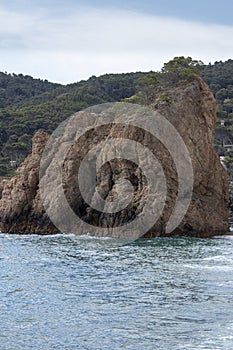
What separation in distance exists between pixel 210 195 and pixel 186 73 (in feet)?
31.0

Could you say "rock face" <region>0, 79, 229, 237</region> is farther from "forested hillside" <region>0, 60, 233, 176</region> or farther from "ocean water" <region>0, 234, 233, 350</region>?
"forested hillside" <region>0, 60, 233, 176</region>

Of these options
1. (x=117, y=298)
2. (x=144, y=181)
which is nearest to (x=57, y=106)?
(x=144, y=181)

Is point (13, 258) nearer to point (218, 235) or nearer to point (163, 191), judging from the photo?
point (163, 191)

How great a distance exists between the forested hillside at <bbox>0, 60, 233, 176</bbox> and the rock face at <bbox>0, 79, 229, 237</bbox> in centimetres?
1522

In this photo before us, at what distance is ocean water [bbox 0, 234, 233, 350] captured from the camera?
16062mm

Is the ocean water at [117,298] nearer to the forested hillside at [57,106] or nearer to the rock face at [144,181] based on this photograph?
the rock face at [144,181]

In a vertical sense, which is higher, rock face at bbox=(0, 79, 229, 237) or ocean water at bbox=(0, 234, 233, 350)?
rock face at bbox=(0, 79, 229, 237)

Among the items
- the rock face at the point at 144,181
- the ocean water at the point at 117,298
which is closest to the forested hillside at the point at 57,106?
the rock face at the point at 144,181

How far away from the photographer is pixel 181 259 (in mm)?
29422

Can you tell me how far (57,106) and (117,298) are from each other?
70.2 meters

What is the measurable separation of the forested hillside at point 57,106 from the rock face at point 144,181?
15.2 meters

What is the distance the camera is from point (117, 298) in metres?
20.6

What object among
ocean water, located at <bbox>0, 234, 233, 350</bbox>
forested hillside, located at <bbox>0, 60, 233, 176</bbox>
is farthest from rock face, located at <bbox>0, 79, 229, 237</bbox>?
forested hillside, located at <bbox>0, 60, 233, 176</bbox>

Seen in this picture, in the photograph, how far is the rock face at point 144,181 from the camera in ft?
134
